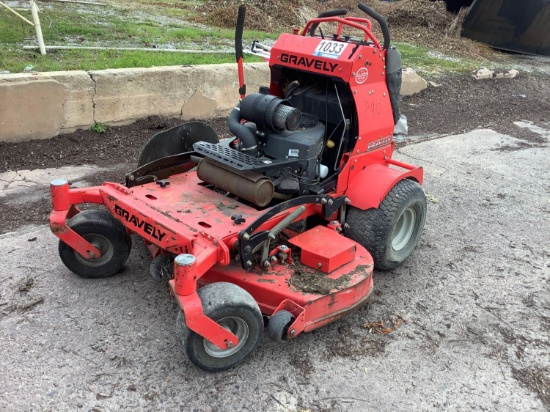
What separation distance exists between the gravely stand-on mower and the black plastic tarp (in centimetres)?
1134

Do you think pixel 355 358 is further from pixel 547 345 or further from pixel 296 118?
pixel 296 118

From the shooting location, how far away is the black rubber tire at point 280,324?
279cm

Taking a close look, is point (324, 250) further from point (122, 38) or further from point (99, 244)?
point (122, 38)

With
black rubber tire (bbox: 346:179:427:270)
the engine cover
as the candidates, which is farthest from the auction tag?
black rubber tire (bbox: 346:179:427:270)

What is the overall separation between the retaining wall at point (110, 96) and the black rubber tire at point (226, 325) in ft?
12.4

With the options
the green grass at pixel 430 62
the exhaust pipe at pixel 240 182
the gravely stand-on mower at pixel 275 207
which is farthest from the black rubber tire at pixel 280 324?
the green grass at pixel 430 62

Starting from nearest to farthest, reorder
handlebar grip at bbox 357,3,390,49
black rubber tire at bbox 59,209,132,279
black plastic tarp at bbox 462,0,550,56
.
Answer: black rubber tire at bbox 59,209,132,279 < handlebar grip at bbox 357,3,390,49 < black plastic tarp at bbox 462,0,550,56

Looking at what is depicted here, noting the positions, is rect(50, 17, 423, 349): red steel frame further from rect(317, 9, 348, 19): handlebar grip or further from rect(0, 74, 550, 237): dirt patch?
rect(0, 74, 550, 237): dirt patch

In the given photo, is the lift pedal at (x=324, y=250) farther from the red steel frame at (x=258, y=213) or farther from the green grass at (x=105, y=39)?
the green grass at (x=105, y=39)

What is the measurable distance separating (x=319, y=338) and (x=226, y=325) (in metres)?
0.69

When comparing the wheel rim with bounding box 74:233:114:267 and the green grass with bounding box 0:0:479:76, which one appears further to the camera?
the green grass with bounding box 0:0:479:76

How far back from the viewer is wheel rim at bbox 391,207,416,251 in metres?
4.09

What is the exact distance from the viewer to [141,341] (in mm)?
3062

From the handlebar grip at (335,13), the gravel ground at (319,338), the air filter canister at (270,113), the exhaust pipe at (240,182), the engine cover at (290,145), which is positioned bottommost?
the gravel ground at (319,338)
